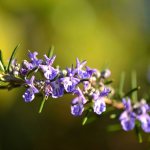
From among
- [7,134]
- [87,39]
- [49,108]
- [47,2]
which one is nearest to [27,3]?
[47,2]

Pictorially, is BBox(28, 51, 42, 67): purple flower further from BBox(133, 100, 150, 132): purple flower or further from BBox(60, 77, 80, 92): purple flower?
BBox(133, 100, 150, 132): purple flower

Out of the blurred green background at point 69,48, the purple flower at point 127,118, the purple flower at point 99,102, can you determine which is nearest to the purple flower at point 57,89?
the purple flower at point 99,102

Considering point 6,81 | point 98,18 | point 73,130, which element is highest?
point 98,18

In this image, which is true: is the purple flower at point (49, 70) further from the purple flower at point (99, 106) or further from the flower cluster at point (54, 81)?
the purple flower at point (99, 106)

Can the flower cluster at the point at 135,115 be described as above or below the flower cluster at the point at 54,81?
below

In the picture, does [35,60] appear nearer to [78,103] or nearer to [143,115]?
[78,103]

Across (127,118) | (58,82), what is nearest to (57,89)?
(58,82)

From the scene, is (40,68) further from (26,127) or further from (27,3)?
(27,3)
